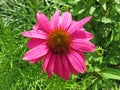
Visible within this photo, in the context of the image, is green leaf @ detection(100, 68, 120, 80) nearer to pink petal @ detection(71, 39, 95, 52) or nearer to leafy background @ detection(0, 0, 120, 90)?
leafy background @ detection(0, 0, 120, 90)

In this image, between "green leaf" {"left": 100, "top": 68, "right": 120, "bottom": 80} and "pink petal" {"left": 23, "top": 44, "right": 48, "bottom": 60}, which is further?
"green leaf" {"left": 100, "top": 68, "right": 120, "bottom": 80}

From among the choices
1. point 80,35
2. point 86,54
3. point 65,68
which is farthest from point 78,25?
point 86,54

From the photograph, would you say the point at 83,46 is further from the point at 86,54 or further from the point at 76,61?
the point at 86,54

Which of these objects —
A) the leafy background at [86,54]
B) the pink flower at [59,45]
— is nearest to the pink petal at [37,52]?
the pink flower at [59,45]

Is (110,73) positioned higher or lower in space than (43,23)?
lower

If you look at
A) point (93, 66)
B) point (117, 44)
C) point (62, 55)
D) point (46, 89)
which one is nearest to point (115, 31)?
point (117, 44)

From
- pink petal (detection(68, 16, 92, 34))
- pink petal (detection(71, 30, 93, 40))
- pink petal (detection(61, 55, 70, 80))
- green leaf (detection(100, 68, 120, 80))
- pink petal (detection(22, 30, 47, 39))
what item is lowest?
green leaf (detection(100, 68, 120, 80))

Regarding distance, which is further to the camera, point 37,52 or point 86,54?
Result: point 86,54

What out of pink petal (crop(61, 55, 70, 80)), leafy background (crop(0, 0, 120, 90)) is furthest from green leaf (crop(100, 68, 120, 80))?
pink petal (crop(61, 55, 70, 80))
